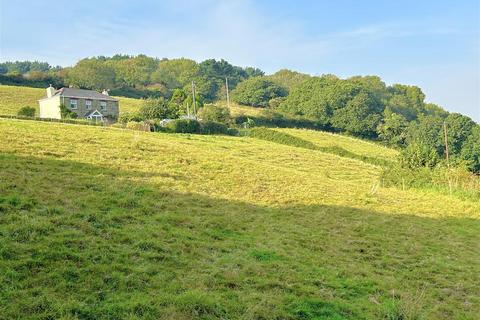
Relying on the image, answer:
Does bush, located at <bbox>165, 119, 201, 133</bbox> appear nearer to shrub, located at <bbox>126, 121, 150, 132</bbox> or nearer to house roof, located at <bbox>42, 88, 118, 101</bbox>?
shrub, located at <bbox>126, 121, 150, 132</bbox>

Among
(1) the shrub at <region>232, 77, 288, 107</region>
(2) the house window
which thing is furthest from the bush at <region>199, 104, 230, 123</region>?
(1) the shrub at <region>232, 77, 288, 107</region>

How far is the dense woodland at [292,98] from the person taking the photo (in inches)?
2832

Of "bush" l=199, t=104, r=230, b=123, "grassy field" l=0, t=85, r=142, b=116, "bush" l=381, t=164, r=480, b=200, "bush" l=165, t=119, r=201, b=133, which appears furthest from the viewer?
"grassy field" l=0, t=85, r=142, b=116

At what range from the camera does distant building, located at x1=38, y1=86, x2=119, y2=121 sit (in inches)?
2271

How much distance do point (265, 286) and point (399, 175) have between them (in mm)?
22145

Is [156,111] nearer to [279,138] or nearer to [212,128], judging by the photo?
[212,128]

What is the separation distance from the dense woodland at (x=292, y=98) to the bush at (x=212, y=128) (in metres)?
8.89

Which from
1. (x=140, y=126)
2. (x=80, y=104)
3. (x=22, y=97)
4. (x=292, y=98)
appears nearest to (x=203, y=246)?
(x=140, y=126)

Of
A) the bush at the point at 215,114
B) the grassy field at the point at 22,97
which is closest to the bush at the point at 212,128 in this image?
the bush at the point at 215,114

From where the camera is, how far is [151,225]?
10.3 meters

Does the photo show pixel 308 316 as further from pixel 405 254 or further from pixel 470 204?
pixel 470 204

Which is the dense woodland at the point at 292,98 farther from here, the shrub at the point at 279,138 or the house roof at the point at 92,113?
the shrub at the point at 279,138

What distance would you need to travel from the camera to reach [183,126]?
143 feet

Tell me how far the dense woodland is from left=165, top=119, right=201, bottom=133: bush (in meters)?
8.84
